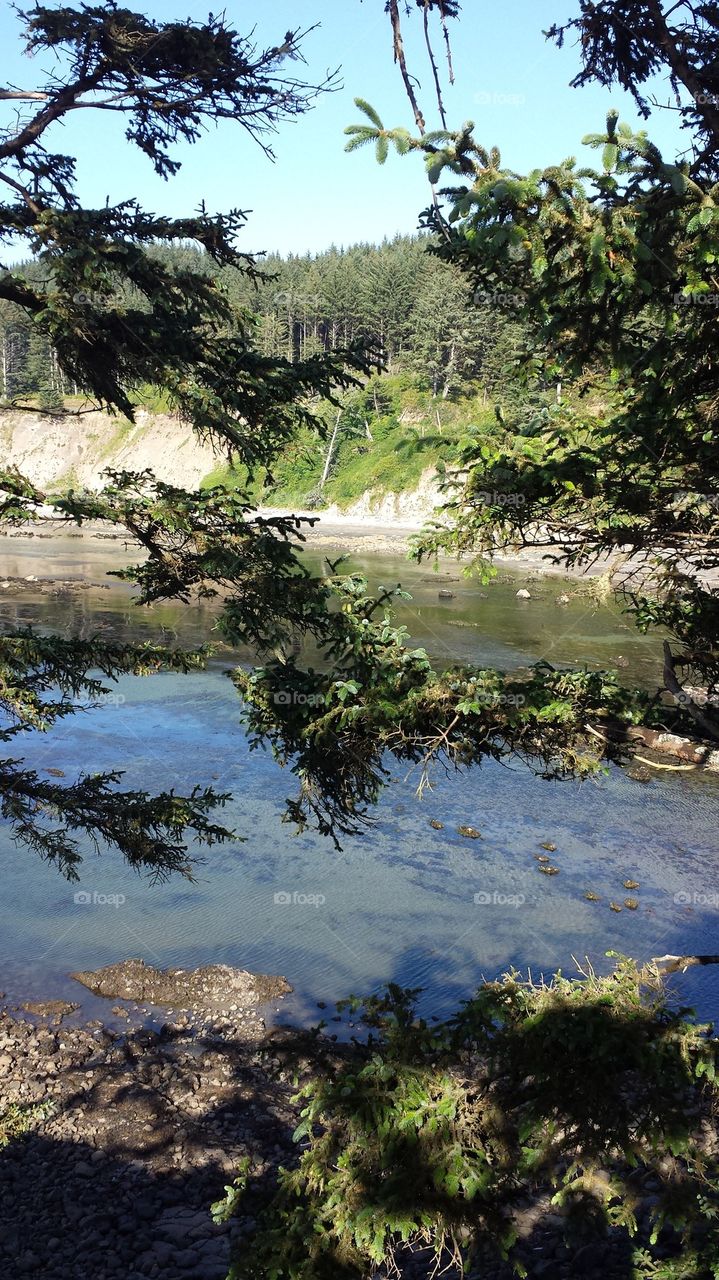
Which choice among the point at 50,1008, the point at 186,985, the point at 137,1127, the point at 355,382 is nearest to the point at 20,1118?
the point at 137,1127

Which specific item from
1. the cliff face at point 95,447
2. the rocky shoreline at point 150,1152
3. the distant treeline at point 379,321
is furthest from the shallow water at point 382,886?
the cliff face at point 95,447

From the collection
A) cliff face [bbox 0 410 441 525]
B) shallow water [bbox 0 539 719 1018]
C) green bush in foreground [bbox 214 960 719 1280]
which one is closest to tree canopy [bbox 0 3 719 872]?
green bush in foreground [bbox 214 960 719 1280]

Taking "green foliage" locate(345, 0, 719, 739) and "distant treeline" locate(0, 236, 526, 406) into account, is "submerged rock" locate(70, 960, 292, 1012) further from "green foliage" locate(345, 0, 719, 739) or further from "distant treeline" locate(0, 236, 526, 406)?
"distant treeline" locate(0, 236, 526, 406)

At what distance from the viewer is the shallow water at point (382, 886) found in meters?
13.7

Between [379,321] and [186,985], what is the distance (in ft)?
293

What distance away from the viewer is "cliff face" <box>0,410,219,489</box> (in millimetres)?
99250

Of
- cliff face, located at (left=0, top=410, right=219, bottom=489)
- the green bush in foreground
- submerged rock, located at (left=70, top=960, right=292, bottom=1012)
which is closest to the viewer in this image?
the green bush in foreground

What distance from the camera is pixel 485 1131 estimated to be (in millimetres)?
5535

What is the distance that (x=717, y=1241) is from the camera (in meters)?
5.36

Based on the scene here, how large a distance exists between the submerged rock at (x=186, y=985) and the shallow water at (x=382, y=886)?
293mm

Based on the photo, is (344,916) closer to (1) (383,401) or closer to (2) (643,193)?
(2) (643,193)

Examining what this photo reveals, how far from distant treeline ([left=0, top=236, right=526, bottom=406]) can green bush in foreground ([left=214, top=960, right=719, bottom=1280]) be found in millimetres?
60223

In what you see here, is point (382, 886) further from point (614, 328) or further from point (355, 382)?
point (614, 328)

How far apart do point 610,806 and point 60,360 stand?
1601 centimetres
